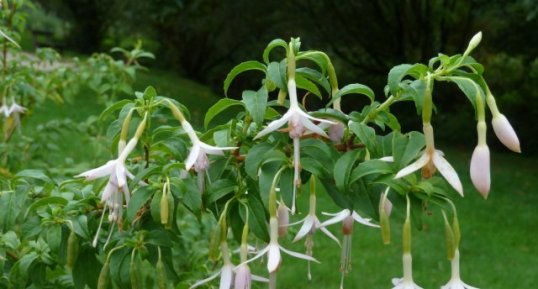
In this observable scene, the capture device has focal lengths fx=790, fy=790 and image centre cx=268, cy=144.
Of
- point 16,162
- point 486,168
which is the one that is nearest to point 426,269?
point 16,162

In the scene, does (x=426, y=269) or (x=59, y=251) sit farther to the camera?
(x=426, y=269)

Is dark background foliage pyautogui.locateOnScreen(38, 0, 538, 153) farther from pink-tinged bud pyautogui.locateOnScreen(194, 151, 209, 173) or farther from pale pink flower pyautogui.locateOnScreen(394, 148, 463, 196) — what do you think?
pale pink flower pyautogui.locateOnScreen(394, 148, 463, 196)

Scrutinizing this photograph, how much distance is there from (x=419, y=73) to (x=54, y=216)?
21.9 inches

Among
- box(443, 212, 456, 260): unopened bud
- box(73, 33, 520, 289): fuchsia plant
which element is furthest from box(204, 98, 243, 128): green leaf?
box(443, 212, 456, 260): unopened bud

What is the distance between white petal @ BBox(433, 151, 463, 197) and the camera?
794mm

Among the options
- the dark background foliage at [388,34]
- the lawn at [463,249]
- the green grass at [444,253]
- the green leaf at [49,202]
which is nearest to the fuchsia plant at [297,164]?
the green leaf at [49,202]

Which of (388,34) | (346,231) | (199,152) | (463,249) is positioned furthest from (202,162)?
→ (388,34)

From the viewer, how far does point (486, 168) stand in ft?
2.59

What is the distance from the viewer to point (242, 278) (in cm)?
87

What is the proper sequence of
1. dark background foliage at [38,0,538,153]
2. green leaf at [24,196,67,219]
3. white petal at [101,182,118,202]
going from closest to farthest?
white petal at [101,182,118,202] < green leaf at [24,196,67,219] < dark background foliage at [38,0,538,153]

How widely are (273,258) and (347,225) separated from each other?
0.20 meters

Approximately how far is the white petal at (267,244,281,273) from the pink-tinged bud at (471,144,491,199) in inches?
8.9

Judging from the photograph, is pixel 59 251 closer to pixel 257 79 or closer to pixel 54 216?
pixel 54 216

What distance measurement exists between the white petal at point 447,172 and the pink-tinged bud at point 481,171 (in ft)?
0.05
